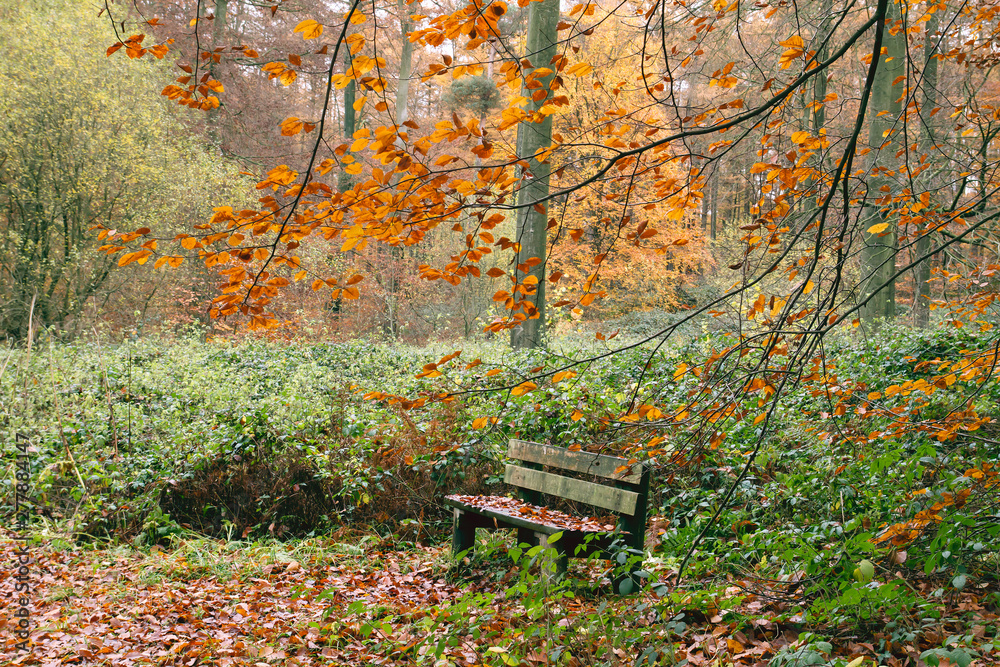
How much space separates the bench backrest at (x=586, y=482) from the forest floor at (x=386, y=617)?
431 mm

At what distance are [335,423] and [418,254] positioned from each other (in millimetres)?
9778

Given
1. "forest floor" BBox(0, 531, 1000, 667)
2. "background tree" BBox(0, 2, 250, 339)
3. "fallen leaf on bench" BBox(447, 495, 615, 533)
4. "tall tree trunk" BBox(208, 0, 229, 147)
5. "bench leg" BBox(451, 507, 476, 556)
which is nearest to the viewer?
"forest floor" BBox(0, 531, 1000, 667)

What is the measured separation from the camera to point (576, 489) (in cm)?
395

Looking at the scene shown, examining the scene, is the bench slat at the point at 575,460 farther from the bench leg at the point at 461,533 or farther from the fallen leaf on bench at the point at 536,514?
the bench leg at the point at 461,533

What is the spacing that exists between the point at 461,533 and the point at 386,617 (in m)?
1.44

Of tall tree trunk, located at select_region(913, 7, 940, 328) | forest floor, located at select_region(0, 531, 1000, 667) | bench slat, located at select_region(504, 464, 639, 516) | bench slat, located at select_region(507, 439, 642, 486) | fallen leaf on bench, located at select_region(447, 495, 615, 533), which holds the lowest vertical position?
forest floor, located at select_region(0, 531, 1000, 667)

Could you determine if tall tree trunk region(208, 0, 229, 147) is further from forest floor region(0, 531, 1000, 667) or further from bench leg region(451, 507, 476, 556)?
bench leg region(451, 507, 476, 556)

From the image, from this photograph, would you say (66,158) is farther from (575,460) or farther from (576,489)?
(576,489)

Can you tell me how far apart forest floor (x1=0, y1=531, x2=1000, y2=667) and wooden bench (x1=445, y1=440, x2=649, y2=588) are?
0.24 m

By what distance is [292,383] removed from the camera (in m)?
7.11

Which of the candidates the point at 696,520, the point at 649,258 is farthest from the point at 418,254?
the point at 696,520

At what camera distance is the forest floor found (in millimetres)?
2738

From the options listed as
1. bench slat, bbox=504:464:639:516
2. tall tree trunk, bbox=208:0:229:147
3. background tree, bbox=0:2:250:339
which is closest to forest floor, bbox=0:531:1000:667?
bench slat, bbox=504:464:639:516

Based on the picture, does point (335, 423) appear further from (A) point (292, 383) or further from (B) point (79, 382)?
(B) point (79, 382)
